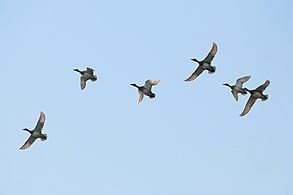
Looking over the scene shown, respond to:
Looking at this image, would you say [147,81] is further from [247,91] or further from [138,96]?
[247,91]

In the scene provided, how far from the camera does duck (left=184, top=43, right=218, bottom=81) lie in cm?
8319

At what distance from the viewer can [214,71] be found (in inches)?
3265

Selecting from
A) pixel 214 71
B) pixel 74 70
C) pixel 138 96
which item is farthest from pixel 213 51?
pixel 74 70

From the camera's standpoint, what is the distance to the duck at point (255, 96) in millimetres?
82050

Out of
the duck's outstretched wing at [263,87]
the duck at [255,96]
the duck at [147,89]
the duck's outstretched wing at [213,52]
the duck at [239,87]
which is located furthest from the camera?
the duck at [147,89]

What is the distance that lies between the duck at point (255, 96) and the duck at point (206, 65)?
3893 mm

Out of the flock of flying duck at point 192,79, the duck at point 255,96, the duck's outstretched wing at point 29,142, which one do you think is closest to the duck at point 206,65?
the flock of flying duck at point 192,79

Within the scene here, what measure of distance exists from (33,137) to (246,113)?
2028 cm

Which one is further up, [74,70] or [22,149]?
[74,70]

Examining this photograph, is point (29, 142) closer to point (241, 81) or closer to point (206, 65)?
point (206, 65)

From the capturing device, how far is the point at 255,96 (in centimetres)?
8275

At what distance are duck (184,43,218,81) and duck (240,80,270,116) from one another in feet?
12.8

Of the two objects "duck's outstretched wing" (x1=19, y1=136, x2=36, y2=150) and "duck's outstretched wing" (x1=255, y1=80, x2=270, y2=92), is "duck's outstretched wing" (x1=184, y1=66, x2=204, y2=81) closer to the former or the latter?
"duck's outstretched wing" (x1=255, y1=80, x2=270, y2=92)

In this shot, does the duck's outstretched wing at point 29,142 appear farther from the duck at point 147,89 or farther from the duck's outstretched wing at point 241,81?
the duck's outstretched wing at point 241,81
